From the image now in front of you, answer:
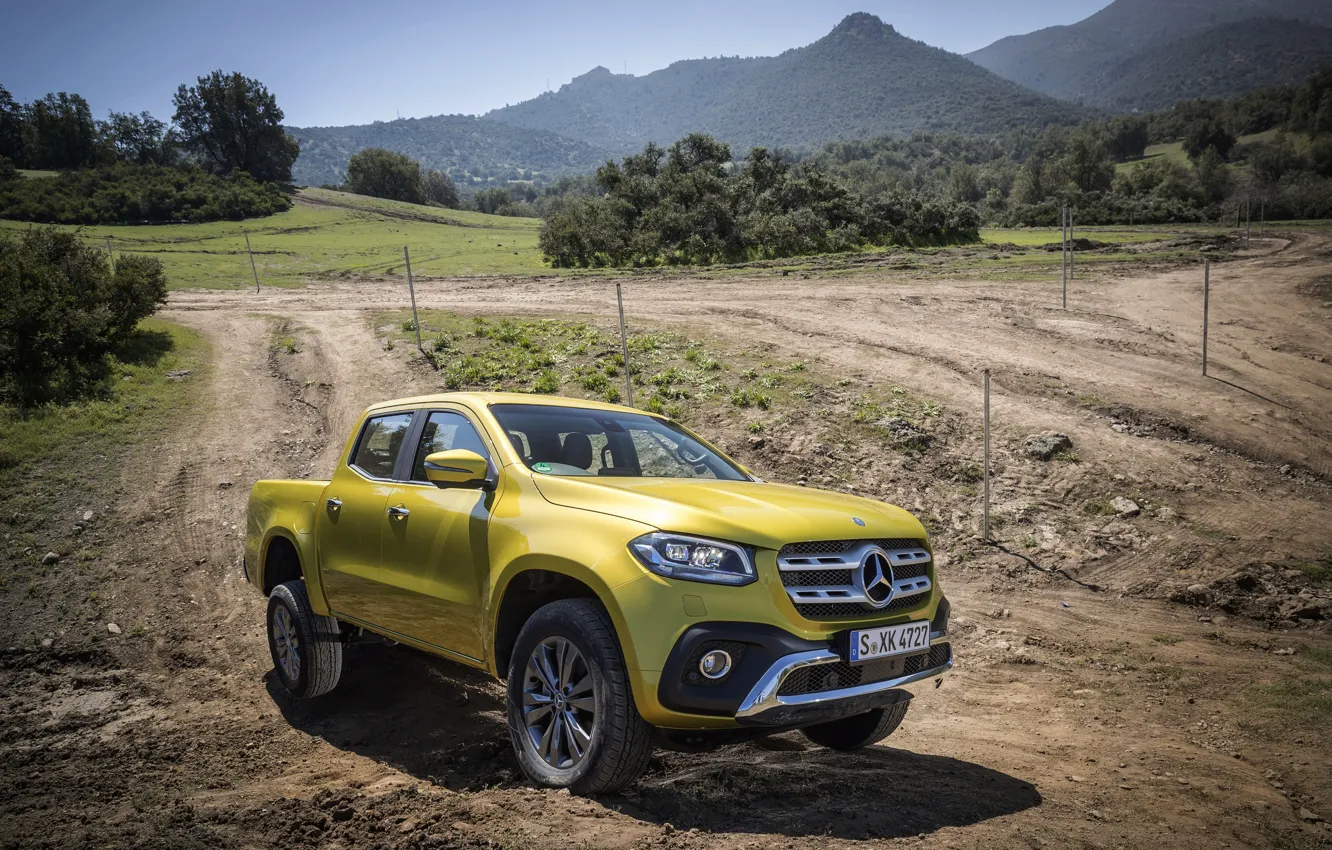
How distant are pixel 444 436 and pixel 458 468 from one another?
88 cm

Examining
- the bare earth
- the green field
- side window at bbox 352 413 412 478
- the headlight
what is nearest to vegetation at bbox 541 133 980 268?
the green field

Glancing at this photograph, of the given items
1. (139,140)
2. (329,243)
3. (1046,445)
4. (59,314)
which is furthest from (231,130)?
(1046,445)

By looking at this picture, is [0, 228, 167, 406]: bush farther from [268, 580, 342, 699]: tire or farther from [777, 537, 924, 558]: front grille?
[777, 537, 924, 558]: front grille

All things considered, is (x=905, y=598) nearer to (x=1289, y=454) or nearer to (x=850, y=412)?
(x=850, y=412)

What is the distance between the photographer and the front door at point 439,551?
468 cm

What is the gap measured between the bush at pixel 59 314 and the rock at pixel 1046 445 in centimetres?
1769

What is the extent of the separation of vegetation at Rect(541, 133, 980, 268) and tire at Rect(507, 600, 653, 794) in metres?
37.3

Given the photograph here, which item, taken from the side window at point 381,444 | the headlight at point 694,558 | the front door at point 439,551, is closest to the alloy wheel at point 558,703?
the front door at point 439,551

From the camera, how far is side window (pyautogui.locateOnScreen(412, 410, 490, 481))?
17.0 feet

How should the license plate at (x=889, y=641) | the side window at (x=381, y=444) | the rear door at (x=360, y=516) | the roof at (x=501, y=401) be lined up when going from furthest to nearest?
the side window at (x=381, y=444) → the rear door at (x=360, y=516) → the roof at (x=501, y=401) → the license plate at (x=889, y=641)

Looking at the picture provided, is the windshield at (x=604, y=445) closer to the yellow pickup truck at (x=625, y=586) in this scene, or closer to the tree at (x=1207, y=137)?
the yellow pickup truck at (x=625, y=586)

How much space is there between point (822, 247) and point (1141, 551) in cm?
3219

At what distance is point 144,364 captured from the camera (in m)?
21.0

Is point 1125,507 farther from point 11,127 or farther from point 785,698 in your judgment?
point 11,127
